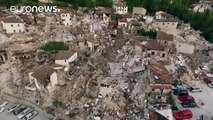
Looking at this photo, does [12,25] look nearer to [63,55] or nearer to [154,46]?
[63,55]

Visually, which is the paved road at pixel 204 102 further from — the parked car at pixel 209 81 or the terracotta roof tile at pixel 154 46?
the terracotta roof tile at pixel 154 46

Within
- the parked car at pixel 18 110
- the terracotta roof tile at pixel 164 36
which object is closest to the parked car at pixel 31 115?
the parked car at pixel 18 110

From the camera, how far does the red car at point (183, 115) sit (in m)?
31.3

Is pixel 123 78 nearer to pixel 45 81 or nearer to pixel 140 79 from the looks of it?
pixel 140 79

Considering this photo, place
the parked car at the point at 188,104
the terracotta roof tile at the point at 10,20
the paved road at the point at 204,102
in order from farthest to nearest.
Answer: the terracotta roof tile at the point at 10,20, the parked car at the point at 188,104, the paved road at the point at 204,102

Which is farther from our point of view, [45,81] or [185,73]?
[185,73]

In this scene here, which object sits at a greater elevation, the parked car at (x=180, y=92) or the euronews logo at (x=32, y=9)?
the euronews logo at (x=32, y=9)

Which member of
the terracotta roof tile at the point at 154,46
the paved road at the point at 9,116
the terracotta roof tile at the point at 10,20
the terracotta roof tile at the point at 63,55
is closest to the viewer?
the paved road at the point at 9,116

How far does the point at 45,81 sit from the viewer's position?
36281 mm

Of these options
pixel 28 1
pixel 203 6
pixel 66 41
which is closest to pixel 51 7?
pixel 28 1

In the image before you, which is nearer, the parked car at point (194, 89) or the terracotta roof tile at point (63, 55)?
the parked car at point (194, 89)

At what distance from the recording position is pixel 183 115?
103ft

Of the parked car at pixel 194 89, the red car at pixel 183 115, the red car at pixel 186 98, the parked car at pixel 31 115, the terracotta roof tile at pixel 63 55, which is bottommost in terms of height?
the parked car at pixel 31 115

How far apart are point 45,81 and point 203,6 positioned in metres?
42.3
